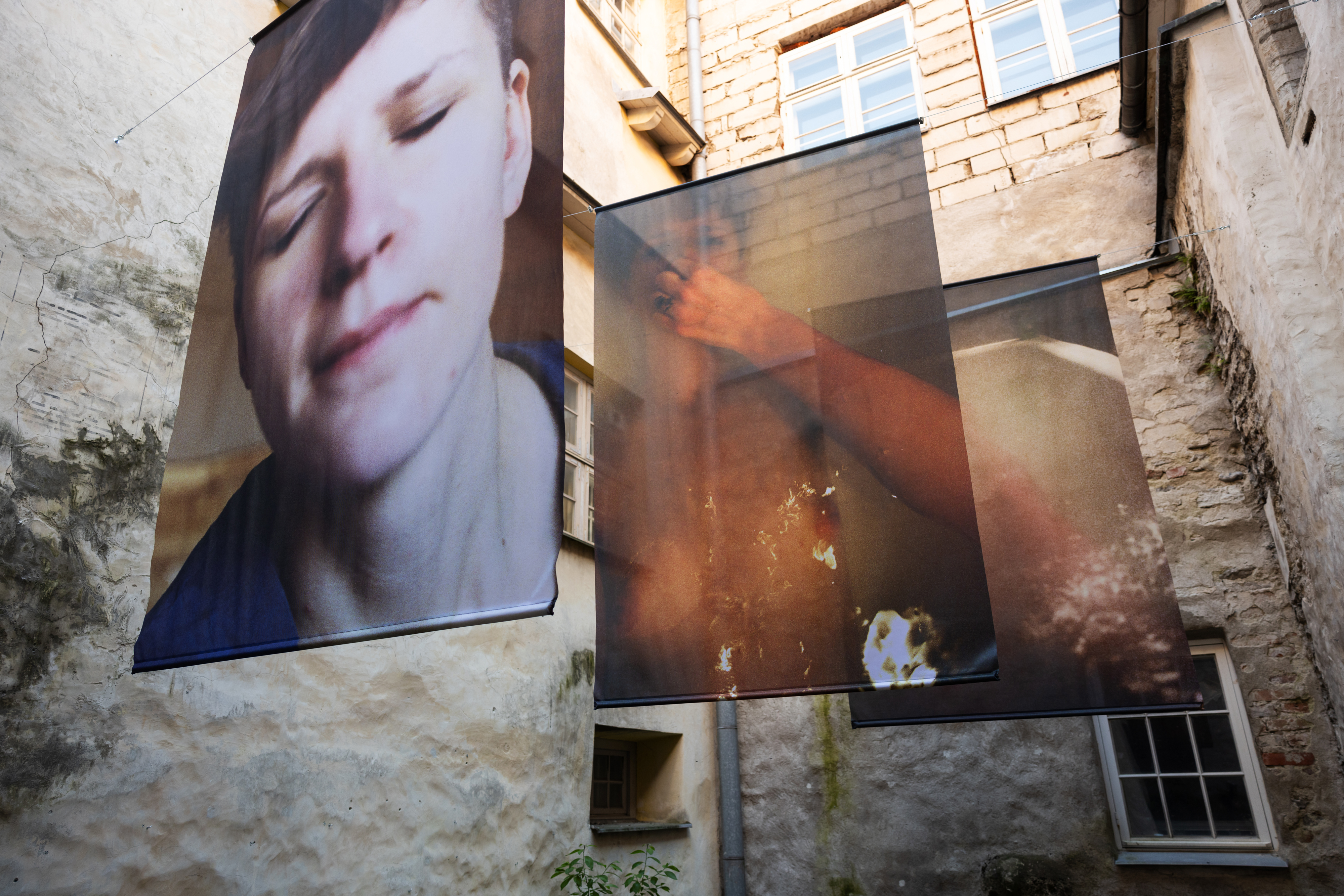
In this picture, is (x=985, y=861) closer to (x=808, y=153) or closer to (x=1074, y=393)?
(x=1074, y=393)

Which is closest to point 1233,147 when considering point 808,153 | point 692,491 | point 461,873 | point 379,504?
point 808,153

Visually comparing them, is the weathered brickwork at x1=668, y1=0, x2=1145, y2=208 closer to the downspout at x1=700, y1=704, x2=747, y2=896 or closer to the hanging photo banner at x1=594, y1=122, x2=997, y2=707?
the hanging photo banner at x1=594, y1=122, x2=997, y2=707

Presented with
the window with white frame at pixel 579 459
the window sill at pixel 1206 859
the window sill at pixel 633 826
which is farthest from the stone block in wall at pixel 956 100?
the window sill at pixel 633 826

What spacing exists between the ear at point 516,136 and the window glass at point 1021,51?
5948 mm

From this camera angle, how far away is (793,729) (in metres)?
6.74

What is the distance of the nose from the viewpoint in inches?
→ 105

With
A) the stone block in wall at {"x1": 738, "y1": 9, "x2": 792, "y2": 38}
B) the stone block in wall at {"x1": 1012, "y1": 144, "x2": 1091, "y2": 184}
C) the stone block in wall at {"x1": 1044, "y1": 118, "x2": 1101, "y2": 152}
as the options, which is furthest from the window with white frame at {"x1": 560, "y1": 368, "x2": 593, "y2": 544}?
the stone block in wall at {"x1": 738, "y1": 9, "x2": 792, "y2": 38}

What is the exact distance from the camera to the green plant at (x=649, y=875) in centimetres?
517

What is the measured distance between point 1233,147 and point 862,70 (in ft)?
15.9

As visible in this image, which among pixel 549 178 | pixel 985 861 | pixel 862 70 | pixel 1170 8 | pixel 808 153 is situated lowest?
pixel 985 861

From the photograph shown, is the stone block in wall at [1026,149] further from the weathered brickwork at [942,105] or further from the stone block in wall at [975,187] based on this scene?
the stone block in wall at [975,187]

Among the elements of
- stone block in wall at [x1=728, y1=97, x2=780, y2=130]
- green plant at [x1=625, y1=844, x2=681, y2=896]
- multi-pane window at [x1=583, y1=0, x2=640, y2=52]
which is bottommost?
green plant at [x1=625, y1=844, x2=681, y2=896]

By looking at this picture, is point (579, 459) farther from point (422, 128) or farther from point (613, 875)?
point (422, 128)

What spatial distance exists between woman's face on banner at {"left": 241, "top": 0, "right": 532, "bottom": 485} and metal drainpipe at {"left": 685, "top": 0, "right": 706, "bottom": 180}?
5886mm
